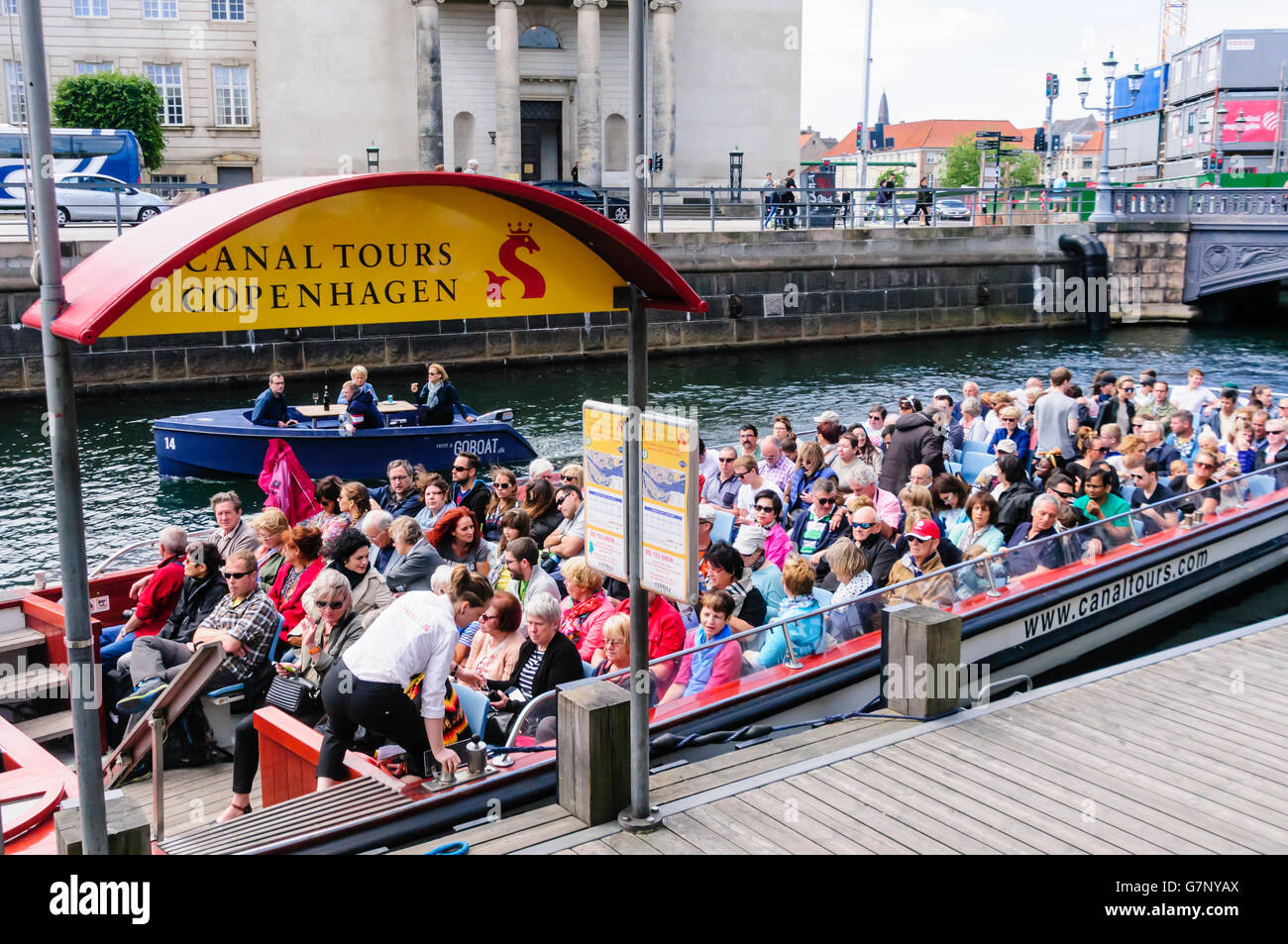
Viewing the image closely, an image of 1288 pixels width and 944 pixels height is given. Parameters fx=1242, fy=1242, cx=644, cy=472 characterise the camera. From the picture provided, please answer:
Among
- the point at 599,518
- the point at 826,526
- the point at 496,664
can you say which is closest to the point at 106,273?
the point at 599,518

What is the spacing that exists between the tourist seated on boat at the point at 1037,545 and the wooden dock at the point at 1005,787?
136 centimetres

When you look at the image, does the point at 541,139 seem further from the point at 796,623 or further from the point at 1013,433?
the point at 796,623

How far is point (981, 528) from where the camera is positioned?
8508 mm

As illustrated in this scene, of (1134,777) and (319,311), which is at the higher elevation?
(319,311)

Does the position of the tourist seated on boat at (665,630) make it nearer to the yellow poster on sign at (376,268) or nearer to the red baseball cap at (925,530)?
the red baseball cap at (925,530)

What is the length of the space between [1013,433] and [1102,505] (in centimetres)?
278

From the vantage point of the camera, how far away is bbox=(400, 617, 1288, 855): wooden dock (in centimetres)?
519

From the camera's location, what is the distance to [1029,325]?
3522cm

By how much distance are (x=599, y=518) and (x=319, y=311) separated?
1632 millimetres

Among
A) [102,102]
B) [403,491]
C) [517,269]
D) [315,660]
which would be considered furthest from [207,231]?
[102,102]

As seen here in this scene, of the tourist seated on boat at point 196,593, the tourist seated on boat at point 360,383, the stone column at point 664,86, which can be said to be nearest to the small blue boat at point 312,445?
the tourist seated on boat at point 360,383

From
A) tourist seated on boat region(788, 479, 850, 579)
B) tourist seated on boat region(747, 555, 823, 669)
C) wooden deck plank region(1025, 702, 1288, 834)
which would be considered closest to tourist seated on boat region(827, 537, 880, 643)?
tourist seated on boat region(747, 555, 823, 669)

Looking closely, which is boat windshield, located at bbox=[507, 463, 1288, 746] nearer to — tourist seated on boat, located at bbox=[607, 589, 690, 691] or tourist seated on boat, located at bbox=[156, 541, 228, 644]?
tourist seated on boat, located at bbox=[607, 589, 690, 691]

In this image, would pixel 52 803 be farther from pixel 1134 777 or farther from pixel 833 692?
pixel 1134 777
